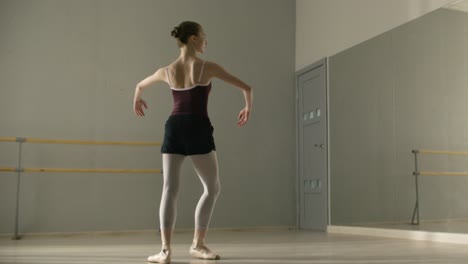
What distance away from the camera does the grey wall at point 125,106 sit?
527cm

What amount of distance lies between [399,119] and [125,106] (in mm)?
2726

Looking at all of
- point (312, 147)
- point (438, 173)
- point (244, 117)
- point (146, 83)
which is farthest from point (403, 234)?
point (146, 83)

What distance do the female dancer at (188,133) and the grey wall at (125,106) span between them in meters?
2.89

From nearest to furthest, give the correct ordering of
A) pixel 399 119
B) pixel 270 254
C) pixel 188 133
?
pixel 188 133
pixel 270 254
pixel 399 119

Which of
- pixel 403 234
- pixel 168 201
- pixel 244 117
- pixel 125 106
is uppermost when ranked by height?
pixel 125 106

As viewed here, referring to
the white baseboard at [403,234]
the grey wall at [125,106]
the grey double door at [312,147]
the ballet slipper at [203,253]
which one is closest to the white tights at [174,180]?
the ballet slipper at [203,253]

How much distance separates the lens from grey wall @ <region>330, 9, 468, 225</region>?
13.0 feet

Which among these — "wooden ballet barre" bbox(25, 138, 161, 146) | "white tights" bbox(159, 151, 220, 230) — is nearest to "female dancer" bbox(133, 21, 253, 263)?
"white tights" bbox(159, 151, 220, 230)

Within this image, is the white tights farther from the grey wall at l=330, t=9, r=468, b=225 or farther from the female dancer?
the grey wall at l=330, t=9, r=468, b=225

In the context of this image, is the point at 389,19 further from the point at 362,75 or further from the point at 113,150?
the point at 113,150

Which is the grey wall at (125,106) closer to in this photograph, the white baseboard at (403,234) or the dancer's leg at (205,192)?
the white baseboard at (403,234)

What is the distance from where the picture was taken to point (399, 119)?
181 inches

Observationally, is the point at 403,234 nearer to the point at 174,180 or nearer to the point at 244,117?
the point at 244,117

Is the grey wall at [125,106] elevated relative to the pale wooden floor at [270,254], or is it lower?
elevated
